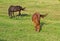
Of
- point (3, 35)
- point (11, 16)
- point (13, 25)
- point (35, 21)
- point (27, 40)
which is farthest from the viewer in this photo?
point (11, 16)

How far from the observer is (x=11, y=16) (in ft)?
57.7

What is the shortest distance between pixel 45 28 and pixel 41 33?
3.66 ft

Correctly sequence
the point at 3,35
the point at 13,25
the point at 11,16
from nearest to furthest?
the point at 3,35 < the point at 13,25 < the point at 11,16

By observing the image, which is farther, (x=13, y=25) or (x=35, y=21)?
(x=13, y=25)

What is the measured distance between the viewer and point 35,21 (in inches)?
519

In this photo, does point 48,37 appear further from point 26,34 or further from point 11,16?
point 11,16

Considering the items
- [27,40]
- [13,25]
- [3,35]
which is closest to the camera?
[27,40]

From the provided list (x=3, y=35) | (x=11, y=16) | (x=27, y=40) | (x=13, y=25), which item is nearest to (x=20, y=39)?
(x=27, y=40)

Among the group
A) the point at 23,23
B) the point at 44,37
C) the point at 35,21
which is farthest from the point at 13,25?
the point at 44,37

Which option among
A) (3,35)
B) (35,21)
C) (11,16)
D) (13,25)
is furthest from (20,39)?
(11,16)

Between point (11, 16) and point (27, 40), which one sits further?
point (11, 16)

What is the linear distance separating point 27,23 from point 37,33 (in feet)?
8.12

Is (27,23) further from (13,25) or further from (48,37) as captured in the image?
(48,37)

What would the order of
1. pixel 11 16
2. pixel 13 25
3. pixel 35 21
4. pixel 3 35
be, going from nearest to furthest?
1. pixel 3 35
2. pixel 35 21
3. pixel 13 25
4. pixel 11 16
